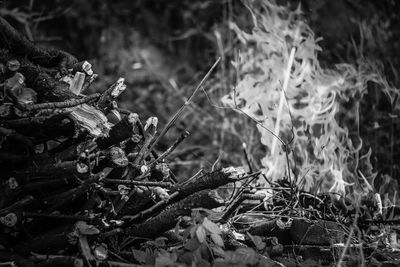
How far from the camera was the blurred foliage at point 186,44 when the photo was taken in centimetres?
452

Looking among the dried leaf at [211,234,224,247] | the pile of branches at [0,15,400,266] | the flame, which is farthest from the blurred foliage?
the dried leaf at [211,234,224,247]

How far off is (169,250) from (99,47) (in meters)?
4.40

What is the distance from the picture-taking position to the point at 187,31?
5.93m

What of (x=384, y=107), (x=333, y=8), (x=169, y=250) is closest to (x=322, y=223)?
(x=169, y=250)

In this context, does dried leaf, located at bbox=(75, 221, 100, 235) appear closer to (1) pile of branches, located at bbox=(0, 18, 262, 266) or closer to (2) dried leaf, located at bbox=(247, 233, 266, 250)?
(1) pile of branches, located at bbox=(0, 18, 262, 266)

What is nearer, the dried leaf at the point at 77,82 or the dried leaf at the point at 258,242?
the dried leaf at the point at 258,242

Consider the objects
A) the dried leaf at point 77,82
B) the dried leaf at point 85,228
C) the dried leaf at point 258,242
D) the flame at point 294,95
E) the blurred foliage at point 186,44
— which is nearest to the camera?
the dried leaf at point 85,228

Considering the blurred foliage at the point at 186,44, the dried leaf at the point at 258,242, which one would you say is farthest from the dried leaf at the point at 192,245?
the blurred foliage at the point at 186,44

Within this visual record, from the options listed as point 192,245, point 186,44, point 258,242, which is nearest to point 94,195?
point 192,245

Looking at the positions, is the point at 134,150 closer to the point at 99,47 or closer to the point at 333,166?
the point at 333,166

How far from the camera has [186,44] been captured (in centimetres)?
601

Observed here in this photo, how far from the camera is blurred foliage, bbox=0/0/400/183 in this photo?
452cm

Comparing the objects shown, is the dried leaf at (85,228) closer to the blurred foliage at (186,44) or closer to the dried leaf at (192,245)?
the dried leaf at (192,245)

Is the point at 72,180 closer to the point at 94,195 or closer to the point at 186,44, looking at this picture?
the point at 94,195
